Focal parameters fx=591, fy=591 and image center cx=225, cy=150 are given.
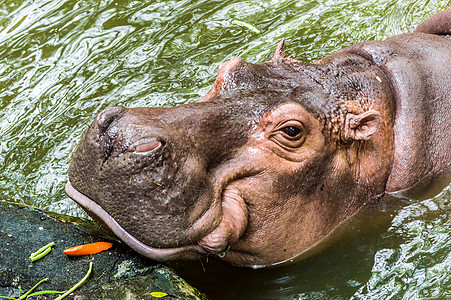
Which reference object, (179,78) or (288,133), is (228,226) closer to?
(288,133)

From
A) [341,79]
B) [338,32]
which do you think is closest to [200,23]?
[338,32]

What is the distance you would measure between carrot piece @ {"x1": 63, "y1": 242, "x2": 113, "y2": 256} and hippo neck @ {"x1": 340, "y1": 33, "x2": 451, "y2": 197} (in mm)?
2374

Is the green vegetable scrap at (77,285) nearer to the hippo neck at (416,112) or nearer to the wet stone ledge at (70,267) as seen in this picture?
the wet stone ledge at (70,267)

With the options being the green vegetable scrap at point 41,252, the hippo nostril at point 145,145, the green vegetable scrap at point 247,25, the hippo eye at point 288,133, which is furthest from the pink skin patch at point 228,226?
the green vegetable scrap at point 247,25

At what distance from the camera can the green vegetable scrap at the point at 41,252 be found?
374 centimetres

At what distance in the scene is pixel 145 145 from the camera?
138 inches

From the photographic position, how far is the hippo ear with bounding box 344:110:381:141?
439cm

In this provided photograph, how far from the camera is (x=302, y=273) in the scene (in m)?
4.63

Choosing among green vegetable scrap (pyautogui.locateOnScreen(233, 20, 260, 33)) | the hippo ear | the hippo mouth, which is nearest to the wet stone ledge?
the hippo mouth

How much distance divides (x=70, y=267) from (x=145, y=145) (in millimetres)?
965

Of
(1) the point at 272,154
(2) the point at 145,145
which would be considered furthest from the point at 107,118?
(1) the point at 272,154

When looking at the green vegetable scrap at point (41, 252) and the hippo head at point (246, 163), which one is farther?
the green vegetable scrap at point (41, 252)

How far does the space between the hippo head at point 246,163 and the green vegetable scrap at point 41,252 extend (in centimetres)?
36

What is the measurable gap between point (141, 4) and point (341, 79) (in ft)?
14.7
